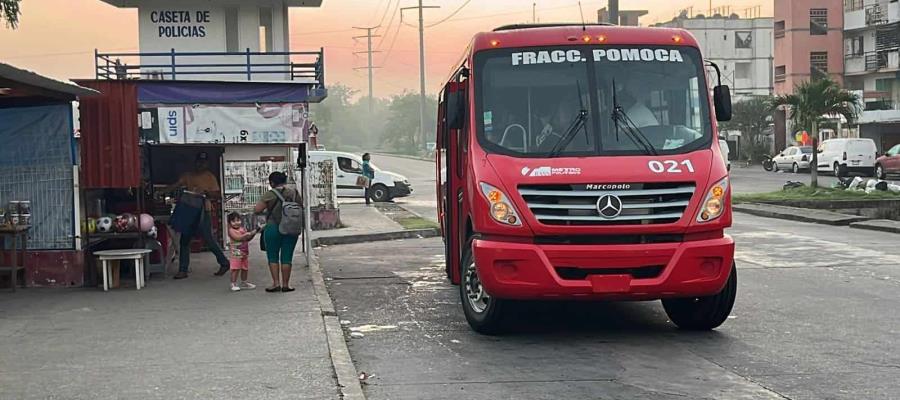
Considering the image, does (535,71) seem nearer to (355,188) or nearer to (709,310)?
(709,310)

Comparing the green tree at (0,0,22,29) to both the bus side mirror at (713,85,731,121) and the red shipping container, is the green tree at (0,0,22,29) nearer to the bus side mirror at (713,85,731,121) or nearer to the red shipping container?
the red shipping container

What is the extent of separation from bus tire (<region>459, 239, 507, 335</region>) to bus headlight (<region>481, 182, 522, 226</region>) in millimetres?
553

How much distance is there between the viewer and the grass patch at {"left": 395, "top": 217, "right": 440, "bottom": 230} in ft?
75.4

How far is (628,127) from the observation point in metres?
9.04

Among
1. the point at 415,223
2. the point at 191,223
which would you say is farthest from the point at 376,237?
the point at 191,223

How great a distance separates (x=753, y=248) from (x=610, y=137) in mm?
9775

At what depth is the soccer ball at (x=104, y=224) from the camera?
13203mm

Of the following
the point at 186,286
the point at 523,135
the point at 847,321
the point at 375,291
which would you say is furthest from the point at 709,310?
the point at 186,286

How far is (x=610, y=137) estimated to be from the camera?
8.97 m

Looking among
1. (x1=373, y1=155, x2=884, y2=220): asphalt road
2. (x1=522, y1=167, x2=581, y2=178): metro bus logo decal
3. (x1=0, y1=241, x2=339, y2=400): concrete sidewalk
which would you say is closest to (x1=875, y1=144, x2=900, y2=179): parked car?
(x1=373, y1=155, x2=884, y2=220): asphalt road

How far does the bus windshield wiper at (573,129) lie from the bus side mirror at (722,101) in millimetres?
1315

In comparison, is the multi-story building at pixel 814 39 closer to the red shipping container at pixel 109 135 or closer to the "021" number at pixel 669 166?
the red shipping container at pixel 109 135

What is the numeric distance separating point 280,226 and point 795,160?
44.1m

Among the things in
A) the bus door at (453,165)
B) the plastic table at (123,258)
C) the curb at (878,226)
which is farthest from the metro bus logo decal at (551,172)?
the curb at (878,226)
